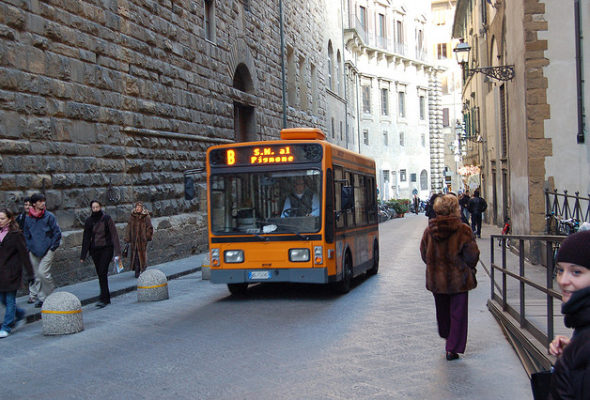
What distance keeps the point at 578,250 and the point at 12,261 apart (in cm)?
777

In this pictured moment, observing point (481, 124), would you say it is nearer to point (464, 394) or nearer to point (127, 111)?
point (127, 111)

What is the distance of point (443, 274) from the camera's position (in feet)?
21.9

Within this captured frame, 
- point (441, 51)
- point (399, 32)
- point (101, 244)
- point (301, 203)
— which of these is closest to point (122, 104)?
point (101, 244)

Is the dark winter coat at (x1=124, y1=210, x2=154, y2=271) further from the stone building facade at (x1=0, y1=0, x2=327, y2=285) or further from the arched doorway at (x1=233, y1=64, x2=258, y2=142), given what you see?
the arched doorway at (x1=233, y1=64, x2=258, y2=142)

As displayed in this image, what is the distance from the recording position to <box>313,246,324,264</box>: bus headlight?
35.2 feet

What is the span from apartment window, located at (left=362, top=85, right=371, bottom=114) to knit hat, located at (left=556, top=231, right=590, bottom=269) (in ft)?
182

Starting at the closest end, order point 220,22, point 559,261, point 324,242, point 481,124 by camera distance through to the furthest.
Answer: point 559,261 < point 324,242 < point 220,22 < point 481,124

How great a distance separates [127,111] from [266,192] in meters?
6.12

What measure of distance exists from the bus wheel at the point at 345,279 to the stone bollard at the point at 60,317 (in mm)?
4459

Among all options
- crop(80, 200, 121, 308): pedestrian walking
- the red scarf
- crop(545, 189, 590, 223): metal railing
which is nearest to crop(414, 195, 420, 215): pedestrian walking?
crop(545, 189, 590, 223): metal railing

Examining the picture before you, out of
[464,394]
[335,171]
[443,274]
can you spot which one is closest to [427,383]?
[464,394]

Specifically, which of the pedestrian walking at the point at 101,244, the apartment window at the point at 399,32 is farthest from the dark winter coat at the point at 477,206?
the apartment window at the point at 399,32

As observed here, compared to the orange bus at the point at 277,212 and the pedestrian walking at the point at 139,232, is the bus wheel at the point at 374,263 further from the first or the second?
the pedestrian walking at the point at 139,232

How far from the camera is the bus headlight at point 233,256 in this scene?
11180mm
